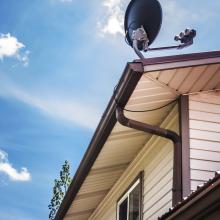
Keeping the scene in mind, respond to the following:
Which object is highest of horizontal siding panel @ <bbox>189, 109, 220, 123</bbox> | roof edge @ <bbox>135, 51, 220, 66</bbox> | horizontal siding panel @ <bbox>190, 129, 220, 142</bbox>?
roof edge @ <bbox>135, 51, 220, 66</bbox>

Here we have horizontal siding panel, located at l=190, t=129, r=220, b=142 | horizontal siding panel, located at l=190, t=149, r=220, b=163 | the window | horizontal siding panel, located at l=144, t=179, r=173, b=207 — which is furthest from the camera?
the window

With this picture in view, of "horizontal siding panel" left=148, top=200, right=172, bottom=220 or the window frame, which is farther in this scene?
the window frame

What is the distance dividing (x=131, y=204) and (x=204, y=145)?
7.72 feet

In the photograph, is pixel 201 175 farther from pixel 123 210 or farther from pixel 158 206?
pixel 123 210

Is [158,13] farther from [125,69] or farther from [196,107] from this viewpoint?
[125,69]

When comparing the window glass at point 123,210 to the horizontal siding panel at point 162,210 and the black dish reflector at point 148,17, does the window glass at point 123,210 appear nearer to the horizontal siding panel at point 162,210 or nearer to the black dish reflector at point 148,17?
the horizontal siding panel at point 162,210

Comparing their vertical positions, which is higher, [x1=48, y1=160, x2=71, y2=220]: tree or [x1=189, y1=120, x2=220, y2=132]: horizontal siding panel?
[x1=48, y1=160, x2=71, y2=220]: tree

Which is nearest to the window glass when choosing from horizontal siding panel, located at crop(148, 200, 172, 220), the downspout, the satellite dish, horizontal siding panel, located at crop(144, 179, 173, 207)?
horizontal siding panel, located at crop(144, 179, 173, 207)

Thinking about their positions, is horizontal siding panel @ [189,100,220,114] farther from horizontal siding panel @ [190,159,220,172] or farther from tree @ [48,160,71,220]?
tree @ [48,160,71,220]

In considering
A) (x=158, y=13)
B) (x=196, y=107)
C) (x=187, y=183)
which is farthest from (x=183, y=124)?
(x=158, y=13)

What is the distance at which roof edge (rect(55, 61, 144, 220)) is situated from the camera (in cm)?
498

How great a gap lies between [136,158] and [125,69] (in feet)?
9.58

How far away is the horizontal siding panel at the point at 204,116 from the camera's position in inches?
234

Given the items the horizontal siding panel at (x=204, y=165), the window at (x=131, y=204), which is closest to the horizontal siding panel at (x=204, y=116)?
the horizontal siding panel at (x=204, y=165)
